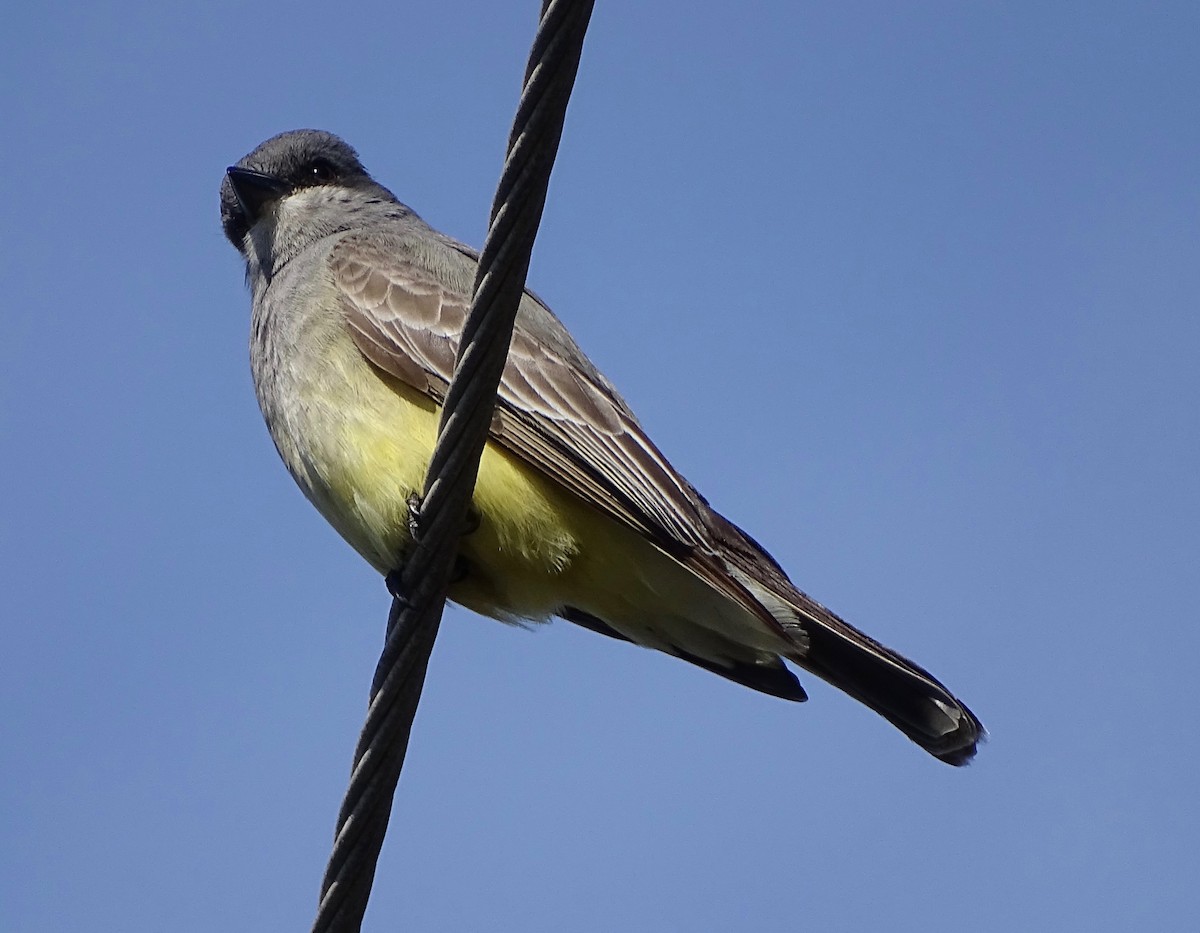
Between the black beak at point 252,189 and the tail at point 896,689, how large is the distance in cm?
320

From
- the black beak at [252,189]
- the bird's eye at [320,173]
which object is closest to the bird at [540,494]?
the black beak at [252,189]

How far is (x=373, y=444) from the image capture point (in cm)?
466

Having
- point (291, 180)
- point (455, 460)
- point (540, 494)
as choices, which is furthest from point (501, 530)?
point (291, 180)

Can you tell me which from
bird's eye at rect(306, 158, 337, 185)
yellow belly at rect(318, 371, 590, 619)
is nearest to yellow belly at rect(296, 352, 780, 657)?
yellow belly at rect(318, 371, 590, 619)

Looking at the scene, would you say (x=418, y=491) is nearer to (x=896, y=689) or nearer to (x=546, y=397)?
(x=546, y=397)

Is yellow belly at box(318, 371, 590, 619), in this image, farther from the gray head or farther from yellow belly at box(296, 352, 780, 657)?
the gray head

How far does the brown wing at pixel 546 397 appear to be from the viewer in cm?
464

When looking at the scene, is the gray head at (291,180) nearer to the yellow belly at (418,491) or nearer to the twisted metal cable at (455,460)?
the yellow belly at (418,491)

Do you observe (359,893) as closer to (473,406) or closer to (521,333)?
(473,406)

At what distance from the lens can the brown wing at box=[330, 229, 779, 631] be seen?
4645 mm

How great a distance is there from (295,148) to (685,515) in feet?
10.4

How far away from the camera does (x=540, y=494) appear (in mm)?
4641

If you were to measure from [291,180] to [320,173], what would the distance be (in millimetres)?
159

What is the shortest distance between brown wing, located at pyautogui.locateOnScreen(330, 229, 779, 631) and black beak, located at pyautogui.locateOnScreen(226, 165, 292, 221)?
1065 mm
